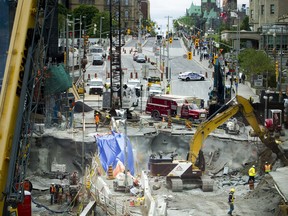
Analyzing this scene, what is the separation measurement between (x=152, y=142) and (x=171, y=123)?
13.0 feet

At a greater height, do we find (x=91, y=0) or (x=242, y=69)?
(x=91, y=0)

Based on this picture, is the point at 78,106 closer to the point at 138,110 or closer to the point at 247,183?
the point at 138,110

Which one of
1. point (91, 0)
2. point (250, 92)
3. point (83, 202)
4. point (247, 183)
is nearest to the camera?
point (83, 202)

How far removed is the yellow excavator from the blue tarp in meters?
2.87

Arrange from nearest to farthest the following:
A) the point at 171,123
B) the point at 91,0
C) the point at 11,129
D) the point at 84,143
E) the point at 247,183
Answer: the point at 11,129, the point at 247,183, the point at 84,143, the point at 171,123, the point at 91,0

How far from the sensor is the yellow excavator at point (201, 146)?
41.1m

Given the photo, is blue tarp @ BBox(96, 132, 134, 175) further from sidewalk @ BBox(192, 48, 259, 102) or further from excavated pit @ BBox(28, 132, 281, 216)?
sidewalk @ BBox(192, 48, 259, 102)

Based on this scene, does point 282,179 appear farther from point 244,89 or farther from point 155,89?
point 244,89

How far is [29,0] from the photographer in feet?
A: 84.0

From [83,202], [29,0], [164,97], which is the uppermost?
[29,0]

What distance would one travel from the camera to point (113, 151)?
4559 cm

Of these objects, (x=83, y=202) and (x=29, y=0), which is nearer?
(x=29, y=0)

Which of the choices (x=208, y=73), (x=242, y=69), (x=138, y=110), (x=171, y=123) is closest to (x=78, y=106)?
(x=138, y=110)

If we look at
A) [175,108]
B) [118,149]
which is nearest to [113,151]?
[118,149]
